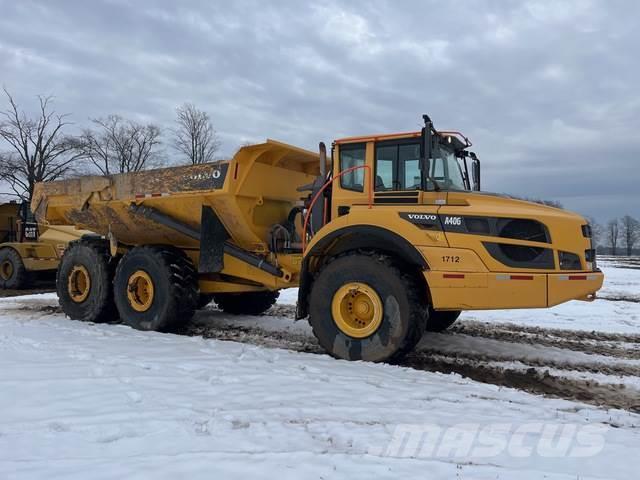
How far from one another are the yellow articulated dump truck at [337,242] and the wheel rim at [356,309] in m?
0.01

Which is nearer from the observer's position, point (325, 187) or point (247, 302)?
point (325, 187)

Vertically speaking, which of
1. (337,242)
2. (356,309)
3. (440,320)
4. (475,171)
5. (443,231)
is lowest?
(440,320)

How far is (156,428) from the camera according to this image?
378 centimetres

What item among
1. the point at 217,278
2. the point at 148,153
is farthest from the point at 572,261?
the point at 148,153

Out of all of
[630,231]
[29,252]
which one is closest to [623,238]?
[630,231]

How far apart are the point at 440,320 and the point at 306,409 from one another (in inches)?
163

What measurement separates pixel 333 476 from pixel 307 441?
57cm

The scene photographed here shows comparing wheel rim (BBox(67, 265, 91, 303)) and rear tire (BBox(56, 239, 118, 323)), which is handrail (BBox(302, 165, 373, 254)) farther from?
wheel rim (BBox(67, 265, 91, 303))

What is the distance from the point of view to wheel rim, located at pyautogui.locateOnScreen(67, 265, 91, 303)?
30.3ft

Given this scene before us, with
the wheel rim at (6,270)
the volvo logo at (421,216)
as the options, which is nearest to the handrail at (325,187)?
the volvo logo at (421,216)

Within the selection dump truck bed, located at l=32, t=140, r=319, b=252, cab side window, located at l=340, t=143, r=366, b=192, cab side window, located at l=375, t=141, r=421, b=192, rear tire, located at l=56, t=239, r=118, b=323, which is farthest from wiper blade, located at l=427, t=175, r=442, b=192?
rear tire, located at l=56, t=239, r=118, b=323

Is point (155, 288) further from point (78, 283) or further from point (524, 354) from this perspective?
point (524, 354)

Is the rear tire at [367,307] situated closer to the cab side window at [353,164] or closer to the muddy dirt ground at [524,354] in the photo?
the muddy dirt ground at [524,354]

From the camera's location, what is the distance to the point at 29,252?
1541 centimetres
